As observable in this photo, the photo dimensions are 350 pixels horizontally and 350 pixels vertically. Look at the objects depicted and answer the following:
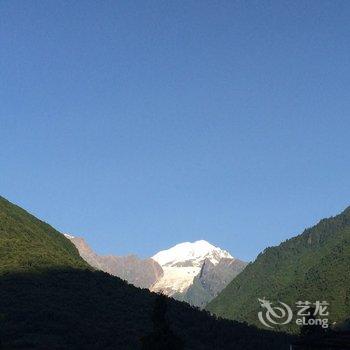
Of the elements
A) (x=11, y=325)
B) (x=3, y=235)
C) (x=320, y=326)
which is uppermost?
(x=3, y=235)

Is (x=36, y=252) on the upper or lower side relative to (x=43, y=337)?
upper

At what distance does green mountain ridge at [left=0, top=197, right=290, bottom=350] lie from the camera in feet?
427

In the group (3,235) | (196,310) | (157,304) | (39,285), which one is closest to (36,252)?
(3,235)

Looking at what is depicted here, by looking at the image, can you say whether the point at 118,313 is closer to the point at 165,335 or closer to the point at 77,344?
the point at 77,344

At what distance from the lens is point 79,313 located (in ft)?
486

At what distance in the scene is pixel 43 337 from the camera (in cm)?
12731

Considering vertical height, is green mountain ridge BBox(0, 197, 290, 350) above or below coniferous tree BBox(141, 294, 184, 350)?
above

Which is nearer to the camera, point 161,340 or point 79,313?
point 161,340

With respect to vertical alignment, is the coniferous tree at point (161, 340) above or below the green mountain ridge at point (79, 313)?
below

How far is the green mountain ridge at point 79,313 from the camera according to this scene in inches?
5123

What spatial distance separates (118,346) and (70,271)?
166 feet

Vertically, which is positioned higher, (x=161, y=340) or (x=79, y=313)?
(x=79, y=313)

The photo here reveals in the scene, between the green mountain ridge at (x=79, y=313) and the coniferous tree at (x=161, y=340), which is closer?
the coniferous tree at (x=161, y=340)

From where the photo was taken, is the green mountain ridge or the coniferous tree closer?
the coniferous tree
